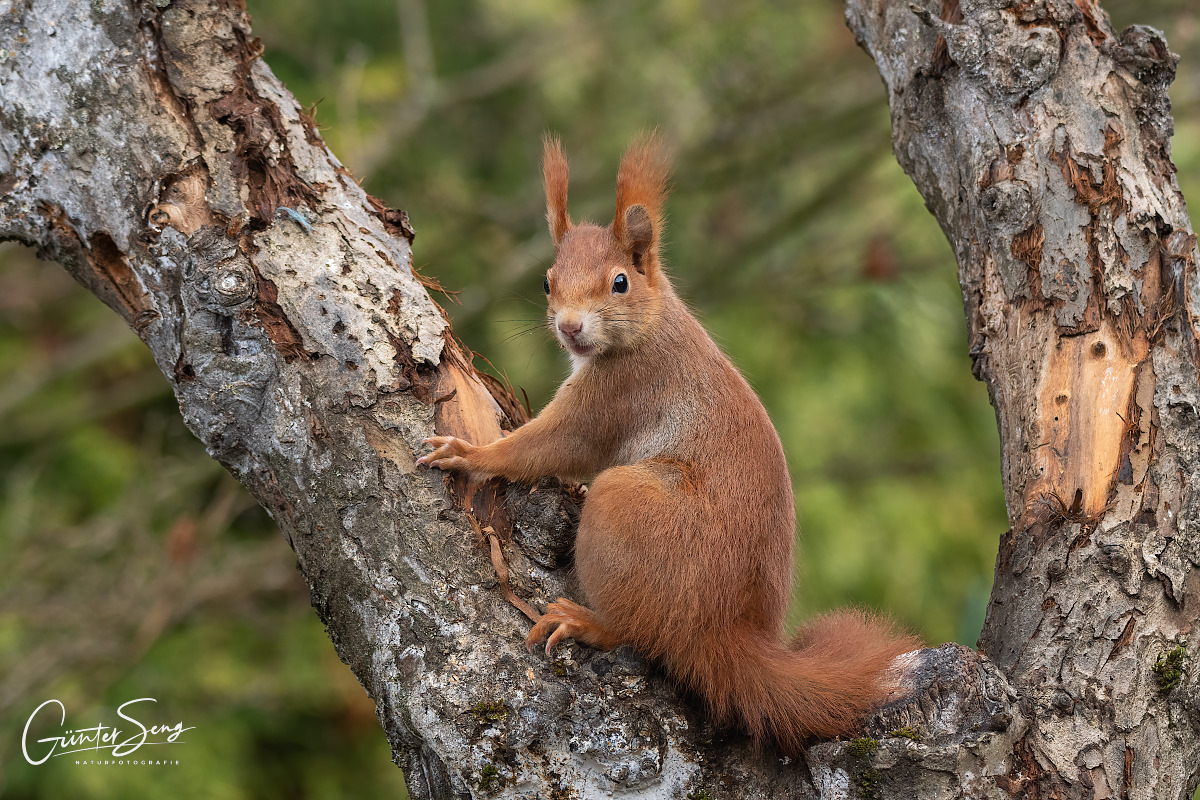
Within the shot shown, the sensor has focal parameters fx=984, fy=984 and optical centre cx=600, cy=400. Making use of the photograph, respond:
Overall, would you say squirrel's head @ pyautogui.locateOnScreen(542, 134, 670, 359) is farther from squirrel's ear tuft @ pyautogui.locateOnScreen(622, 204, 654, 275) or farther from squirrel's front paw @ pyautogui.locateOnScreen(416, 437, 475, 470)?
squirrel's front paw @ pyautogui.locateOnScreen(416, 437, 475, 470)

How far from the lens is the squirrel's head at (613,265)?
2693 mm

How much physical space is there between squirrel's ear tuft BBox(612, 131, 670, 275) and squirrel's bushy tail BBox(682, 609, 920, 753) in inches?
46.6

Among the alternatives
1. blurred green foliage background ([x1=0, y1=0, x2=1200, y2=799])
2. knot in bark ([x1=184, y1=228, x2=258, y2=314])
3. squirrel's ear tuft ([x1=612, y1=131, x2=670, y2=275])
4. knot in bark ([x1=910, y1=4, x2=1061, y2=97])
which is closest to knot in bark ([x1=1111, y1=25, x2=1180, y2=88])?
knot in bark ([x1=910, y1=4, x2=1061, y2=97])

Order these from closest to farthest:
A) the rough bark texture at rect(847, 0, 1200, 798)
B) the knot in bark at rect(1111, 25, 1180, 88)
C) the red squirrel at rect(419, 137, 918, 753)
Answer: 1. the rough bark texture at rect(847, 0, 1200, 798)
2. the red squirrel at rect(419, 137, 918, 753)
3. the knot in bark at rect(1111, 25, 1180, 88)

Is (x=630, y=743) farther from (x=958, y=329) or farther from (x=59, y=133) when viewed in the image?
(x=958, y=329)

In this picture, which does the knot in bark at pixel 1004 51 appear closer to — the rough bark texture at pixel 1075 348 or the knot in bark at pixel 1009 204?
the rough bark texture at pixel 1075 348

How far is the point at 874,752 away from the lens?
1.82 m

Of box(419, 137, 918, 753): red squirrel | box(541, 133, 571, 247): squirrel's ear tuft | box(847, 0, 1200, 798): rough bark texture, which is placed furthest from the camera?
box(541, 133, 571, 247): squirrel's ear tuft

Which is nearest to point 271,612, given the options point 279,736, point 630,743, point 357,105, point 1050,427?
point 279,736

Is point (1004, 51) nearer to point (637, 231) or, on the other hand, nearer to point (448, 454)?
point (637, 231)

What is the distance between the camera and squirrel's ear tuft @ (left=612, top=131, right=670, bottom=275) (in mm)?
2730

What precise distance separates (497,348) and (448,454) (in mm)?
3248

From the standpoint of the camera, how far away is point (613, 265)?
2766 millimetres

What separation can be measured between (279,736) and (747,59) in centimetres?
476
